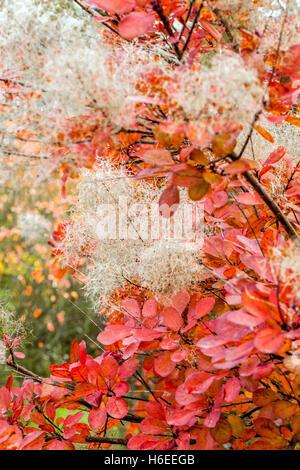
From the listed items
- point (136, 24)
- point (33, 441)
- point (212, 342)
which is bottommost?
point (33, 441)

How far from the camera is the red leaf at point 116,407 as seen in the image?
0.86 m

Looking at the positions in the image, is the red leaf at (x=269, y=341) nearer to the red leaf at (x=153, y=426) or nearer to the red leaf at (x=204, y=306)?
the red leaf at (x=204, y=306)

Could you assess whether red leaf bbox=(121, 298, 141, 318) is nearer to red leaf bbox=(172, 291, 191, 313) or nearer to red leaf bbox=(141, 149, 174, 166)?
red leaf bbox=(172, 291, 191, 313)

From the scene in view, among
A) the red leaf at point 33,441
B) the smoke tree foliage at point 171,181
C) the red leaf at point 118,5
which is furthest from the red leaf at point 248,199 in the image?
the red leaf at point 33,441

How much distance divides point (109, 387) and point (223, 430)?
275 millimetres

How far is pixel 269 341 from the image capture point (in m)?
0.55

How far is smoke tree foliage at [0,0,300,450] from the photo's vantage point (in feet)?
1.86

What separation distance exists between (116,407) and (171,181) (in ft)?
1.80

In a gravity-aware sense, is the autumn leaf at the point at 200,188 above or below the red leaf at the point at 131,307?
above

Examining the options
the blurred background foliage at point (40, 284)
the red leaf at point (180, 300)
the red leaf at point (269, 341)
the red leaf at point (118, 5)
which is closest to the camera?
the red leaf at point (269, 341)

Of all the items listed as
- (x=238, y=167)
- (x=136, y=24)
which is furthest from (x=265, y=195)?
(x=136, y=24)

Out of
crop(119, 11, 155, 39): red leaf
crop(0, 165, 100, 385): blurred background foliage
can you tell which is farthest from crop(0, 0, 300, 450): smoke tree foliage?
crop(0, 165, 100, 385): blurred background foliage

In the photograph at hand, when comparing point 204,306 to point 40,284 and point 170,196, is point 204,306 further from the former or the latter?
point 40,284
